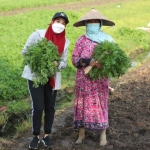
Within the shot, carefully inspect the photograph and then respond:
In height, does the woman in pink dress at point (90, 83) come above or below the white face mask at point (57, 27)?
below

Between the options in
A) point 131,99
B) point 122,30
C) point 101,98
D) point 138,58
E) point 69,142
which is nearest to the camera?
point 101,98

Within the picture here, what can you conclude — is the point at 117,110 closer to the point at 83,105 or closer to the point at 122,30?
the point at 83,105

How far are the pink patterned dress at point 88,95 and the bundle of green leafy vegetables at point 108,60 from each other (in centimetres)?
15

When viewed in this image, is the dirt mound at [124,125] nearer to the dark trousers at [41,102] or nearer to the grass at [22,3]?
the dark trousers at [41,102]

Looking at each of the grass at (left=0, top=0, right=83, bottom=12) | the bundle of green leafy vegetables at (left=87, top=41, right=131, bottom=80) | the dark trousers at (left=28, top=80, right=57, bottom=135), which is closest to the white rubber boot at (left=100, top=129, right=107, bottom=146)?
the dark trousers at (left=28, top=80, right=57, bottom=135)

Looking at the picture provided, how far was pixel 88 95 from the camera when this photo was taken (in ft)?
16.0

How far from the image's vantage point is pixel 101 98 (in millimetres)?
4945

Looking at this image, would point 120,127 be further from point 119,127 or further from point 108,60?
point 108,60

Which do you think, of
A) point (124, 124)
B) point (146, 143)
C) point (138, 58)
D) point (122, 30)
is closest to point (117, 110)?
point (124, 124)

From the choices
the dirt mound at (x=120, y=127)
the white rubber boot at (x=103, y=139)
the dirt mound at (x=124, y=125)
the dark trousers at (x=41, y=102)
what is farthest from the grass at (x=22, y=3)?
the white rubber boot at (x=103, y=139)

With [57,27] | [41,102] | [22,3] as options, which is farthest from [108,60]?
[22,3]

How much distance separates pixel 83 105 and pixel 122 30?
9125 mm

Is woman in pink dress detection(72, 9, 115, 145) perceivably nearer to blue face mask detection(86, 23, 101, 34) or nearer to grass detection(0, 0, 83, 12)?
blue face mask detection(86, 23, 101, 34)

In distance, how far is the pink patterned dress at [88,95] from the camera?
481 centimetres
